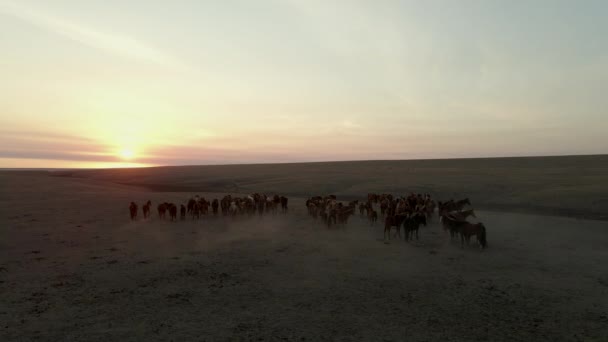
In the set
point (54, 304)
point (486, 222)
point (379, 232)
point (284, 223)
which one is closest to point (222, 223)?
point (284, 223)

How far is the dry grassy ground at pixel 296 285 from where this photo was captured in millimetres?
6934

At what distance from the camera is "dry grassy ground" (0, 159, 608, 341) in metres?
6.93

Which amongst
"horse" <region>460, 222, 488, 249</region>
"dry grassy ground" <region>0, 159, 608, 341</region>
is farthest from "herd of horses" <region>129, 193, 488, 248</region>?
"dry grassy ground" <region>0, 159, 608, 341</region>

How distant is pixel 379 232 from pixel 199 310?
32.4ft

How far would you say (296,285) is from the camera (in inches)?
360

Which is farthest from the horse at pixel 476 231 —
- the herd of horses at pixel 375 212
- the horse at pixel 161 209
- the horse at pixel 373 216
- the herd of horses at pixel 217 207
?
the horse at pixel 161 209

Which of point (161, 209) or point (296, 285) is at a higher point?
point (161, 209)

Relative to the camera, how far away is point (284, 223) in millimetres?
18172

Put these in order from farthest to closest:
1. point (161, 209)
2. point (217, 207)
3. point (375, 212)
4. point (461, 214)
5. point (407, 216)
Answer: point (217, 207) < point (161, 209) < point (375, 212) < point (461, 214) < point (407, 216)

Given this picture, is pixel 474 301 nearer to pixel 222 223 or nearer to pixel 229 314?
pixel 229 314

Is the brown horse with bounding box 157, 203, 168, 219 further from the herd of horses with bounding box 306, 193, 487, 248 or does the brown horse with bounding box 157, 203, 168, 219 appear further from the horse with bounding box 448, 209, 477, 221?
the horse with bounding box 448, 209, 477, 221

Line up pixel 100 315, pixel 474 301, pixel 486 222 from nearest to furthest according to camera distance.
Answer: pixel 100 315 < pixel 474 301 < pixel 486 222

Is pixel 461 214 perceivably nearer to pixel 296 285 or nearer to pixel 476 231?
pixel 476 231

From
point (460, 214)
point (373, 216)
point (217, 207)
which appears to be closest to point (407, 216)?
point (373, 216)
